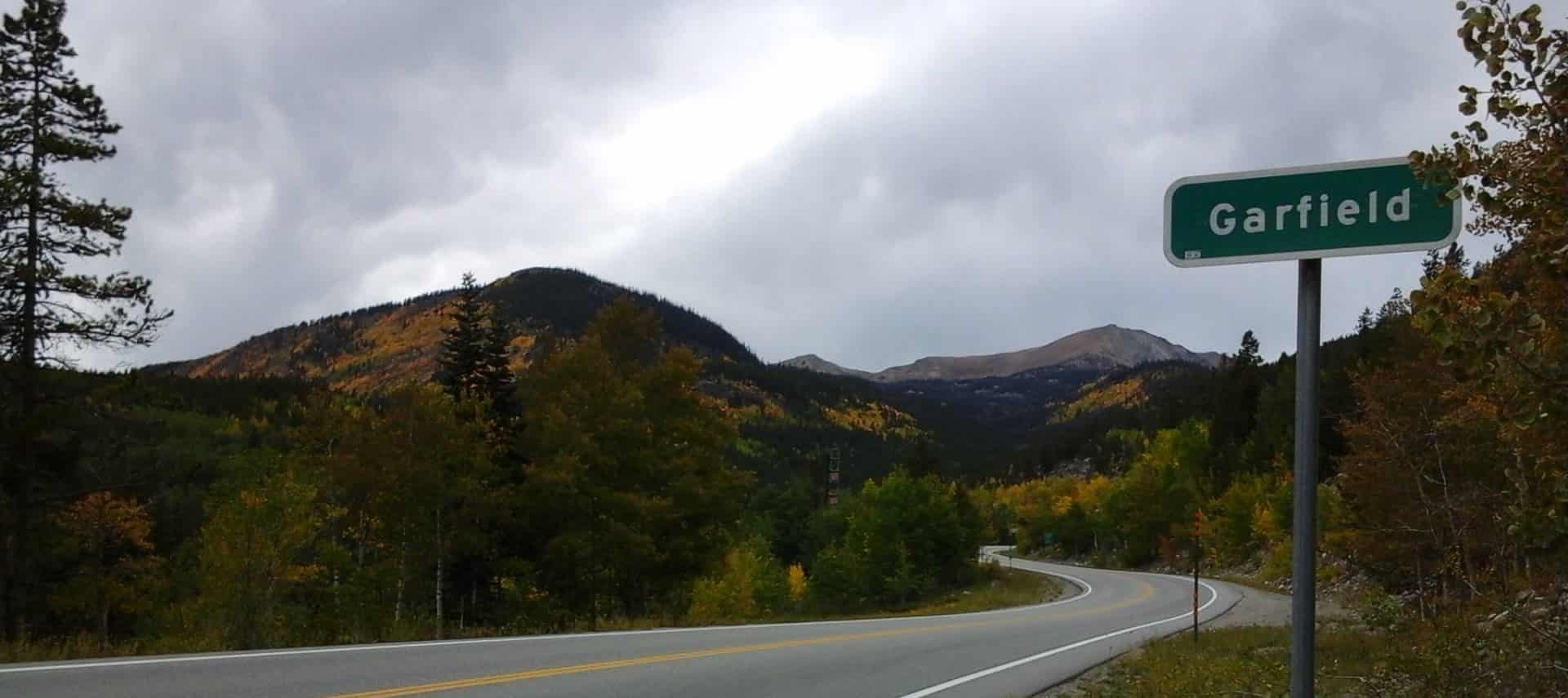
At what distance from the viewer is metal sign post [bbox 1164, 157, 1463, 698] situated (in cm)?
299

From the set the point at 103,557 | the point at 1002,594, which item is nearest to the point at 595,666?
the point at 103,557

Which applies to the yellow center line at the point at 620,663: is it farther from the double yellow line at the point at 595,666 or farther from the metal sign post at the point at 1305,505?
the metal sign post at the point at 1305,505

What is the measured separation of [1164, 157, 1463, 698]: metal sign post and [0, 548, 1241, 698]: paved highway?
7.30 metres

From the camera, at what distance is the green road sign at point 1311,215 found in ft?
10.1

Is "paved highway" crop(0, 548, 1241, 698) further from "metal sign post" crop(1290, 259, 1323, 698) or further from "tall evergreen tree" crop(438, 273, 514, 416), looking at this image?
"tall evergreen tree" crop(438, 273, 514, 416)

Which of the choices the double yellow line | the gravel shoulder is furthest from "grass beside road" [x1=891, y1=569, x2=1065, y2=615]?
the double yellow line

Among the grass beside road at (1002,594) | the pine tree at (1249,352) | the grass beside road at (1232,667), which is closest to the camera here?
the grass beside road at (1232,667)

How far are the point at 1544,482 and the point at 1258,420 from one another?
3611 inches

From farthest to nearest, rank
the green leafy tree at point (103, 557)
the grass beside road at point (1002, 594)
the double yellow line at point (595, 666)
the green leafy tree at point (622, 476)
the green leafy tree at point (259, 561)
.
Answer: the grass beside road at point (1002, 594) < the green leafy tree at point (622, 476) < the green leafy tree at point (103, 557) < the green leafy tree at point (259, 561) < the double yellow line at point (595, 666)

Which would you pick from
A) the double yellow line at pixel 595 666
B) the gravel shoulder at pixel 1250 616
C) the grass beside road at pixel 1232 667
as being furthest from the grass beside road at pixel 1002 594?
the double yellow line at pixel 595 666

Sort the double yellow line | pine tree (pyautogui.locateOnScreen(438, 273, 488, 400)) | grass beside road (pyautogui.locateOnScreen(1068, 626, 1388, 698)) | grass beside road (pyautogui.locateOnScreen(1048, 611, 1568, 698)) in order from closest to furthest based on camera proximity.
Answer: grass beside road (pyautogui.locateOnScreen(1048, 611, 1568, 698)) → the double yellow line → grass beside road (pyautogui.locateOnScreen(1068, 626, 1388, 698)) → pine tree (pyautogui.locateOnScreen(438, 273, 488, 400))

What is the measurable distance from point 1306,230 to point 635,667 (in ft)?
31.0

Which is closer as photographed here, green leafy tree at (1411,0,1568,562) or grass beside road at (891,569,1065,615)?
green leafy tree at (1411,0,1568,562)

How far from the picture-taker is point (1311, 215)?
10.4 feet
